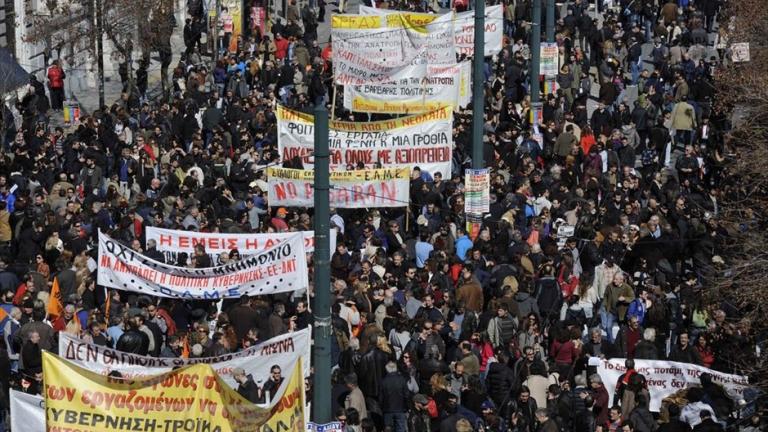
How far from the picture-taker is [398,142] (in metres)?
28.8

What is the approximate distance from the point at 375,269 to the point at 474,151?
123 inches

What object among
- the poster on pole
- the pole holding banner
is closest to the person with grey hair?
the poster on pole

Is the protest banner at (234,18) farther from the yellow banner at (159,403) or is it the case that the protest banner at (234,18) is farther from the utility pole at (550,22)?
the yellow banner at (159,403)

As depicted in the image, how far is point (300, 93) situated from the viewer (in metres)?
37.0

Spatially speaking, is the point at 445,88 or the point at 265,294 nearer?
the point at 265,294

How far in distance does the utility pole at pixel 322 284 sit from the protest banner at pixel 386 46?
15793mm

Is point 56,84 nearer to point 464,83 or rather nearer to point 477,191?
point 464,83

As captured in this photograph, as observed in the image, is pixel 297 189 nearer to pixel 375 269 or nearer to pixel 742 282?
pixel 375 269

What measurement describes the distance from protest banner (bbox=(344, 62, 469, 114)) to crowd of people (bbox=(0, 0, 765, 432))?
0.62m

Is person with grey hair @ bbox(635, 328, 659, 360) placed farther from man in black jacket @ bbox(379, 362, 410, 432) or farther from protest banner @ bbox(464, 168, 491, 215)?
protest banner @ bbox(464, 168, 491, 215)

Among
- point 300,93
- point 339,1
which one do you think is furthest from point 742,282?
point 339,1

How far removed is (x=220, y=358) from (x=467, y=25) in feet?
57.0

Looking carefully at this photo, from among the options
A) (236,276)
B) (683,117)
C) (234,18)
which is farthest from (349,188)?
(234,18)

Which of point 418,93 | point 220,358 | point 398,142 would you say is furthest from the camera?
point 418,93
